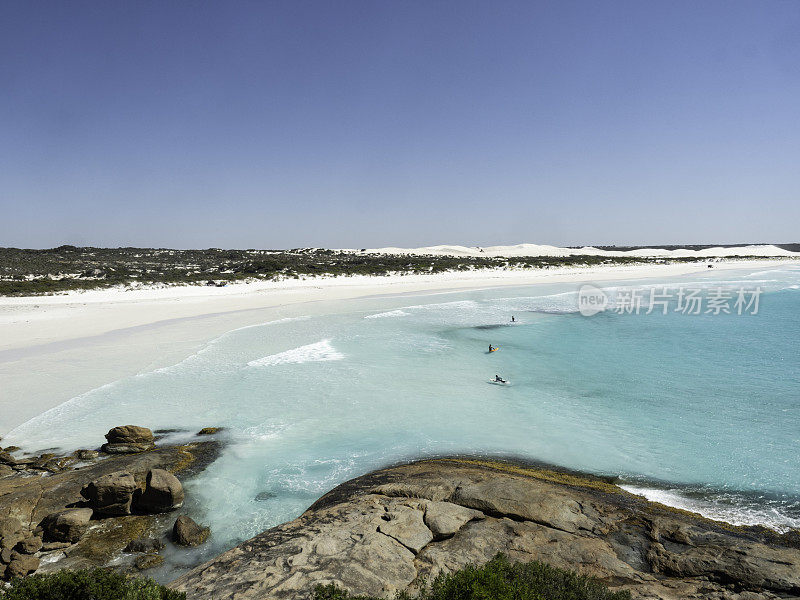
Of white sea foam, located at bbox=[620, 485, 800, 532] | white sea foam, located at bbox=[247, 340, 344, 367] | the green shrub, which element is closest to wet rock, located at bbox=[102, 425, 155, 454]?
the green shrub

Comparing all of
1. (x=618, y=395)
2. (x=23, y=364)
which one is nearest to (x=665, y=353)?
(x=618, y=395)

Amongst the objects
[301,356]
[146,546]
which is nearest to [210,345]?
[301,356]

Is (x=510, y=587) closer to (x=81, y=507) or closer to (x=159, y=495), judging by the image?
(x=159, y=495)

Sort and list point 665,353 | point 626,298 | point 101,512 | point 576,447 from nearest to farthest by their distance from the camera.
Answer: point 101,512
point 576,447
point 665,353
point 626,298

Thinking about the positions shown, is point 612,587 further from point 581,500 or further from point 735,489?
point 735,489

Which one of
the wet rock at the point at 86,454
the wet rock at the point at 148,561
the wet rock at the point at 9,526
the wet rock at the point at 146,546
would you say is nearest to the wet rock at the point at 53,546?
the wet rock at the point at 9,526

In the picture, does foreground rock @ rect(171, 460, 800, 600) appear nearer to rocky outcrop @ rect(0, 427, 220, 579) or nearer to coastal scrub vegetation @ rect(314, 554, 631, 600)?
coastal scrub vegetation @ rect(314, 554, 631, 600)
